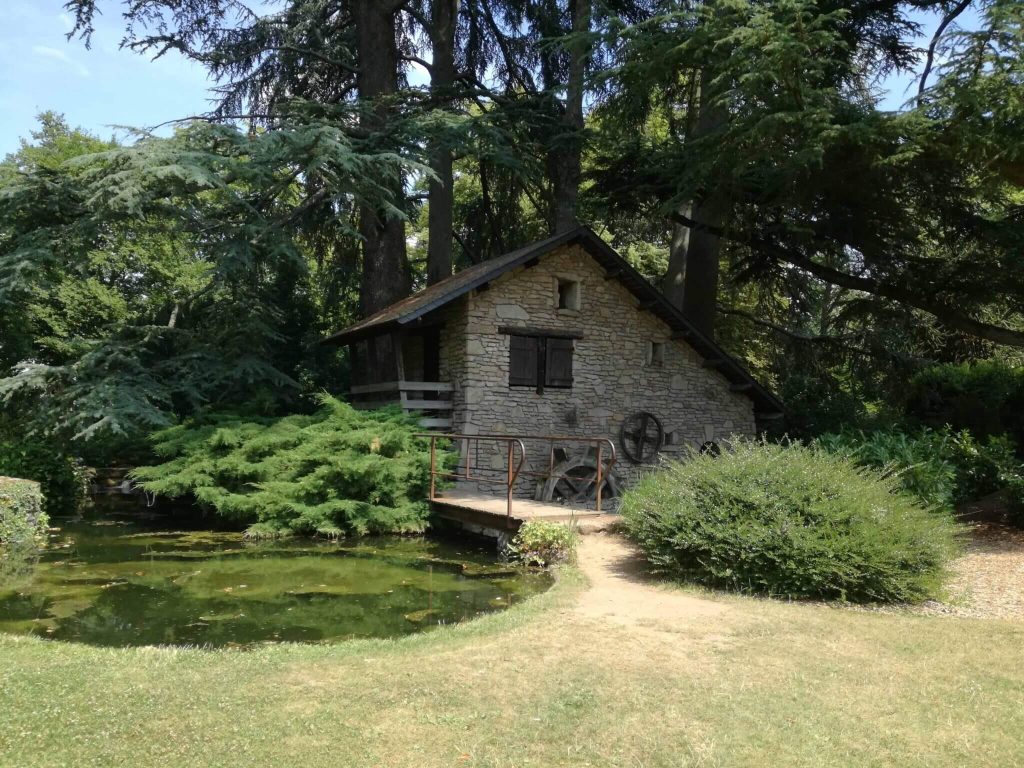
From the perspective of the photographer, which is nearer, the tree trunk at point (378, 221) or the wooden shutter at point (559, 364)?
the wooden shutter at point (559, 364)

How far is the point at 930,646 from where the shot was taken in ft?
18.7

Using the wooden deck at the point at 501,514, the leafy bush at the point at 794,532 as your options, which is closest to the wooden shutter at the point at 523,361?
the wooden deck at the point at 501,514

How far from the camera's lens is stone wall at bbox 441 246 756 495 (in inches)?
584

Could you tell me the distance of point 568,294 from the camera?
629 inches

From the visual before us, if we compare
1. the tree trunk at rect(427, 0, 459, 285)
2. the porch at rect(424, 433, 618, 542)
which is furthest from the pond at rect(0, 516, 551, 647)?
the tree trunk at rect(427, 0, 459, 285)

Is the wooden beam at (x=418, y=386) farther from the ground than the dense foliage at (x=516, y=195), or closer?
closer

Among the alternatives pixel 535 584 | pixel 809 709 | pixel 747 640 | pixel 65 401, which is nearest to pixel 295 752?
pixel 809 709

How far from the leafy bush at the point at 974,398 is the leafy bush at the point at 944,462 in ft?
11.2

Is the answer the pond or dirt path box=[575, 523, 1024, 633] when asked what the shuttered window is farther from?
dirt path box=[575, 523, 1024, 633]

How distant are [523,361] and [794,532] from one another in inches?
330

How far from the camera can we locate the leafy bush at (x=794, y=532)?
284 inches

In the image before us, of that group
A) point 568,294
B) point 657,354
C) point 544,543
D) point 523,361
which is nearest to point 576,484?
point 523,361

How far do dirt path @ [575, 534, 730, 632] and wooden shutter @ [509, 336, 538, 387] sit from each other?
6.05 m

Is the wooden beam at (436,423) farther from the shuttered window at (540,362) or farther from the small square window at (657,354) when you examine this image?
the small square window at (657,354)
